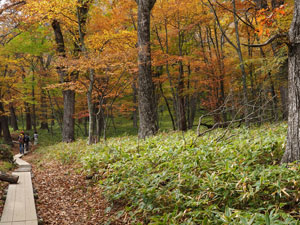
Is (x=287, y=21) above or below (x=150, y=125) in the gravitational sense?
above

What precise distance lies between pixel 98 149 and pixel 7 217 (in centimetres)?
449

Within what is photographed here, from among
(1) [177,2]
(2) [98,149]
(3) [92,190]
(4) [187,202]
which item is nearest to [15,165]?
(2) [98,149]

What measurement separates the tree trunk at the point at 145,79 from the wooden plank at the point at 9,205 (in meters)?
5.10

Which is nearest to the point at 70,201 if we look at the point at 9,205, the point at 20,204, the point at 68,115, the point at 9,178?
the point at 20,204

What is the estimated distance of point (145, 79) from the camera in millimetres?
10359

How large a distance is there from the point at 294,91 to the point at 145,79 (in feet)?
22.7

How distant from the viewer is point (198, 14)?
14.6 metres

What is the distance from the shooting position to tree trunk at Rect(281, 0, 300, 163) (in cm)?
386

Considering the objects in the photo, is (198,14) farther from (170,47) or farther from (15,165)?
(15,165)

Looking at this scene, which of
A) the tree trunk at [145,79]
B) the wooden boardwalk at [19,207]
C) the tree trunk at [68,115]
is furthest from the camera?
the tree trunk at [68,115]

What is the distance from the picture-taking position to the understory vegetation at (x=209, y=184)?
3375 mm

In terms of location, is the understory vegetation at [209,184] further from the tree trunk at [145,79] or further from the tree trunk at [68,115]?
the tree trunk at [68,115]

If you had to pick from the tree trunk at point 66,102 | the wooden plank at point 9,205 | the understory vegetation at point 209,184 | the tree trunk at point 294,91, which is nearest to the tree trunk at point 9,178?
the wooden plank at point 9,205

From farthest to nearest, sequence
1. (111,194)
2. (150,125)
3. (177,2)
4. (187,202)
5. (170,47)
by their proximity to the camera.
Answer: (170,47), (177,2), (150,125), (111,194), (187,202)
